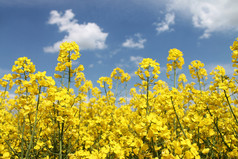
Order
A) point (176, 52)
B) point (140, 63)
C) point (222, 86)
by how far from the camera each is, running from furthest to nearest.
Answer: point (176, 52) → point (140, 63) → point (222, 86)

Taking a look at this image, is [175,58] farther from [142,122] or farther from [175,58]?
[142,122]

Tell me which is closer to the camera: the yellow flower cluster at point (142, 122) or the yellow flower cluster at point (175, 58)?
the yellow flower cluster at point (142, 122)

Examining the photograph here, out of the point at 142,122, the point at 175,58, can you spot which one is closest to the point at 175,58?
the point at 175,58

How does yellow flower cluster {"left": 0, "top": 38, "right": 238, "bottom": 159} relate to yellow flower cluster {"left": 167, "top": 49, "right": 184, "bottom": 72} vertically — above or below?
below

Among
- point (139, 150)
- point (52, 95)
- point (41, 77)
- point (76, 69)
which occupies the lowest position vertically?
point (139, 150)

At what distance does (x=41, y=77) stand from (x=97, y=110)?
12.0 feet

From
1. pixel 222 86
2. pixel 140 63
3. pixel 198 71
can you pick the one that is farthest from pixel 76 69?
pixel 198 71

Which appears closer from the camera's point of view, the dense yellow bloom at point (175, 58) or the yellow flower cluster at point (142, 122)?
the yellow flower cluster at point (142, 122)

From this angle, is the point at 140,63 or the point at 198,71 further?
the point at 198,71

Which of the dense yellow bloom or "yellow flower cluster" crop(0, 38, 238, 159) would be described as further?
the dense yellow bloom

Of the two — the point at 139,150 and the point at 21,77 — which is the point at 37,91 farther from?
the point at 139,150

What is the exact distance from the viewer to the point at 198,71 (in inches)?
Answer: 231

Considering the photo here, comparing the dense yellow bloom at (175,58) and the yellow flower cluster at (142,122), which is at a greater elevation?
the dense yellow bloom at (175,58)

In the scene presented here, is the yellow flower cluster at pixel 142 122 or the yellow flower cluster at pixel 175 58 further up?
the yellow flower cluster at pixel 175 58
